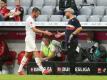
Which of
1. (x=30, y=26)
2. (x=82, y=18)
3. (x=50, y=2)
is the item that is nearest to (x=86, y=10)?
(x=82, y=18)

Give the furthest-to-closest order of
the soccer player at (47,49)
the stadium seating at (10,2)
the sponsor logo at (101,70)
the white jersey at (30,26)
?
1. the stadium seating at (10,2)
2. the soccer player at (47,49)
3. the sponsor logo at (101,70)
4. the white jersey at (30,26)

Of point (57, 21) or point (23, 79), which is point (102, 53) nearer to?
point (57, 21)

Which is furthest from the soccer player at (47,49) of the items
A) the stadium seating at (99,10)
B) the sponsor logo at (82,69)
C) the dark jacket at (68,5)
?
the stadium seating at (99,10)

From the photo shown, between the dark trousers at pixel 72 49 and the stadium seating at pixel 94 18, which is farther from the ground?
the stadium seating at pixel 94 18

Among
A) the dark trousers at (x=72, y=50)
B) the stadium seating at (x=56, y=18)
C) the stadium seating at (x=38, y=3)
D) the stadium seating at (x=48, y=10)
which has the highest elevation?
the stadium seating at (x=38, y=3)

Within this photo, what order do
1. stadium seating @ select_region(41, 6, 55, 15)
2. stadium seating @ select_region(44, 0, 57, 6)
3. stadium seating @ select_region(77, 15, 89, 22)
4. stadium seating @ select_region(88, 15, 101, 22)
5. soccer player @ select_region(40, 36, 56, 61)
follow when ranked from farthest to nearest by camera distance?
stadium seating @ select_region(44, 0, 57, 6) < stadium seating @ select_region(41, 6, 55, 15) < stadium seating @ select_region(77, 15, 89, 22) < stadium seating @ select_region(88, 15, 101, 22) < soccer player @ select_region(40, 36, 56, 61)

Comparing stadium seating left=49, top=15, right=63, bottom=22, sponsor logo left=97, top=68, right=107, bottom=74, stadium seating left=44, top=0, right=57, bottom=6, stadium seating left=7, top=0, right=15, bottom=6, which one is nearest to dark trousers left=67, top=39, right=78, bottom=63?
sponsor logo left=97, top=68, right=107, bottom=74

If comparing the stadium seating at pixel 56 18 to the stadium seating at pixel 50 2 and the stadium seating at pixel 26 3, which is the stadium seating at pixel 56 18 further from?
the stadium seating at pixel 26 3

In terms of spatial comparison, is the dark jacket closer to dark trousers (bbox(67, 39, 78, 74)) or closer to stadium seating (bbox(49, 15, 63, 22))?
stadium seating (bbox(49, 15, 63, 22))

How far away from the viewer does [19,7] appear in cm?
1664

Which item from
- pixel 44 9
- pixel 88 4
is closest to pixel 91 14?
pixel 88 4

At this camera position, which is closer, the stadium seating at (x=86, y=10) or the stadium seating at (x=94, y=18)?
the stadium seating at (x=94, y=18)

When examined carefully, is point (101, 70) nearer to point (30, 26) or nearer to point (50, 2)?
point (30, 26)

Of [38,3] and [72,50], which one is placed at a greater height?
[38,3]
